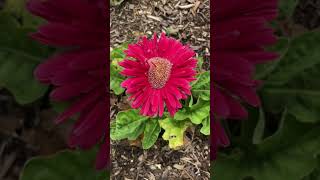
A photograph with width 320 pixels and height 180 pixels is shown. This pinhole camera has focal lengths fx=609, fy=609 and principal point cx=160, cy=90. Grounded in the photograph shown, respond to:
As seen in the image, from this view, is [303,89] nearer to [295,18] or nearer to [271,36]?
[295,18]

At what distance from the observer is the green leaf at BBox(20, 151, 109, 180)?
979 millimetres

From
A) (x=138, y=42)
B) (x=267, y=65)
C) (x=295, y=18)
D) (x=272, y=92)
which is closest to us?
(x=138, y=42)

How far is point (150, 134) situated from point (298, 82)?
58 cm

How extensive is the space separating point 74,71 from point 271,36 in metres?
0.24

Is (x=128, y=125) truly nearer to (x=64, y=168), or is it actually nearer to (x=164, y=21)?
(x=164, y=21)

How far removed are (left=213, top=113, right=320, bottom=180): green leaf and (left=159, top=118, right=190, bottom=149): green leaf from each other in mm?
391

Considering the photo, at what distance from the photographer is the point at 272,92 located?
1.10 m

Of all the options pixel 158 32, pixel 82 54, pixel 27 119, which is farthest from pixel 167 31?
pixel 27 119

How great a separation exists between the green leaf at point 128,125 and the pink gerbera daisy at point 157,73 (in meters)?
0.01

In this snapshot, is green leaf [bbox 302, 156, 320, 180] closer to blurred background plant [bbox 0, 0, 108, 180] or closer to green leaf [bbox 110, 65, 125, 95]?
blurred background plant [bbox 0, 0, 108, 180]

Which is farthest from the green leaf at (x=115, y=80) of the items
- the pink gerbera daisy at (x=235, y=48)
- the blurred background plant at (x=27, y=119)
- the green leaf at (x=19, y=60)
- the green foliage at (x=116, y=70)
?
the green leaf at (x=19, y=60)

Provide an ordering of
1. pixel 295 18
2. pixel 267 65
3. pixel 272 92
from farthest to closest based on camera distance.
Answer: pixel 295 18
pixel 272 92
pixel 267 65

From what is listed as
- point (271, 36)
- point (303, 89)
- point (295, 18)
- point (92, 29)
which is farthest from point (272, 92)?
point (92, 29)

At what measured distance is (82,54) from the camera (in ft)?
2.21
